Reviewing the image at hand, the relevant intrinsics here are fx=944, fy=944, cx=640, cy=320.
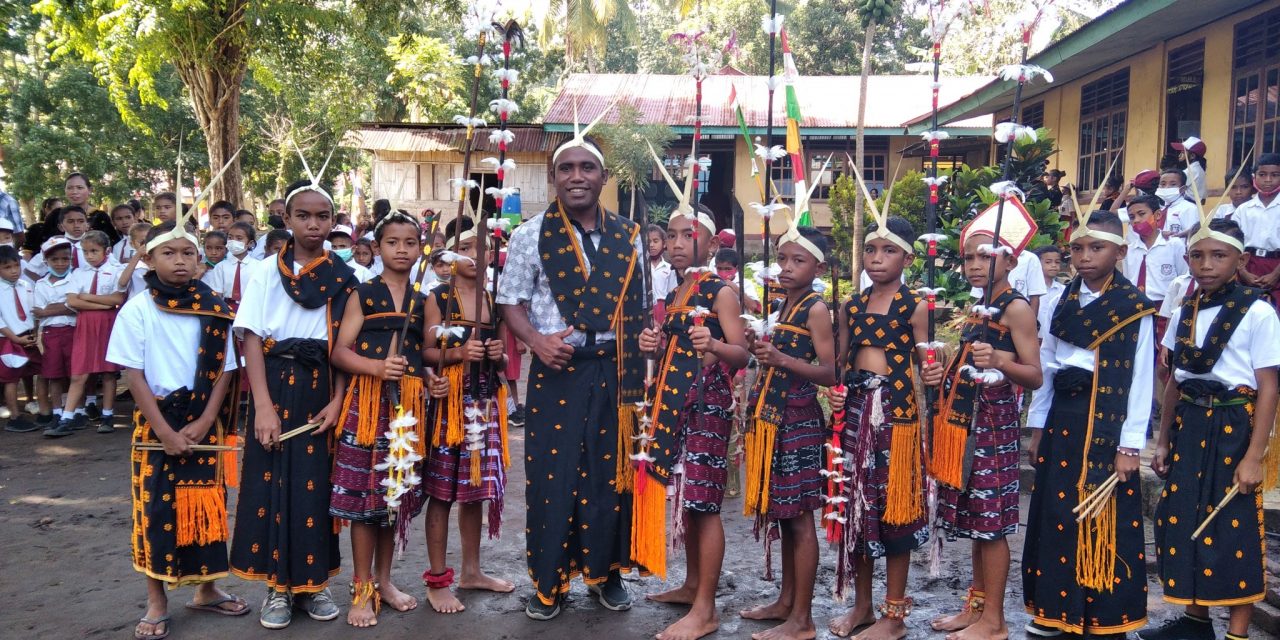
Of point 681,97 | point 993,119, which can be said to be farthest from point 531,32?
point 993,119

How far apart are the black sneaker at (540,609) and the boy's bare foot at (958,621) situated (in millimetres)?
1676

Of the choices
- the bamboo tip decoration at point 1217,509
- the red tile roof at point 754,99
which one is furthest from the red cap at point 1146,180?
the red tile roof at point 754,99

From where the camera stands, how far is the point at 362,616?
411 cm

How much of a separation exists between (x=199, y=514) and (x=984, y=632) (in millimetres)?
3343

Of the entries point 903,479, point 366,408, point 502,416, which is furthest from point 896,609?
point 366,408

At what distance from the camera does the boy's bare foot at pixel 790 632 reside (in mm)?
3939

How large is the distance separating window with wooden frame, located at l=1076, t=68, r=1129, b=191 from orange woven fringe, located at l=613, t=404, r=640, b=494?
9465 millimetres

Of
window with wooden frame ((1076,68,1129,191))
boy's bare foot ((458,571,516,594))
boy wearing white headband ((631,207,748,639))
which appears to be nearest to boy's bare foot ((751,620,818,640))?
boy wearing white headband ((631,207,748,639))

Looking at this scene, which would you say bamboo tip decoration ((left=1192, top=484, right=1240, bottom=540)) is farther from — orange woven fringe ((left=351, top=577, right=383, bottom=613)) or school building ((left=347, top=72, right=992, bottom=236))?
school building ((left=347, top=72, right=992, bottom=236))

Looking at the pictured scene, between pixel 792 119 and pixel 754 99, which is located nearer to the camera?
pixel 792 119

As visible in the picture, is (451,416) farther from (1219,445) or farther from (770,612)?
(1219,445)

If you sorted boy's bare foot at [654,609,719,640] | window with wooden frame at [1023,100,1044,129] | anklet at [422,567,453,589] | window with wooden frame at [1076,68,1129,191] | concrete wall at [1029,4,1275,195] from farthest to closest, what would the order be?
window with wooden frame at [1023,100,1044,129] → window with wooden frame at [1076,68,1129,191] → concrete wall at [1029,4,1275,195] → anklet at [422,567,453,589] → boy's bare foot at [654,609,719,640]

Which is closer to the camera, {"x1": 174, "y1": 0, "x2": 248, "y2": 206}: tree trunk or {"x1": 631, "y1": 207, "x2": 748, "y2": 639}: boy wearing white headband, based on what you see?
{"x1": 631, "y1": 207, "x2": 748, "y2": 639}: boy wearing white headband

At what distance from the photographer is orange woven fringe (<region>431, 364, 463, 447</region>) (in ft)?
14.0
